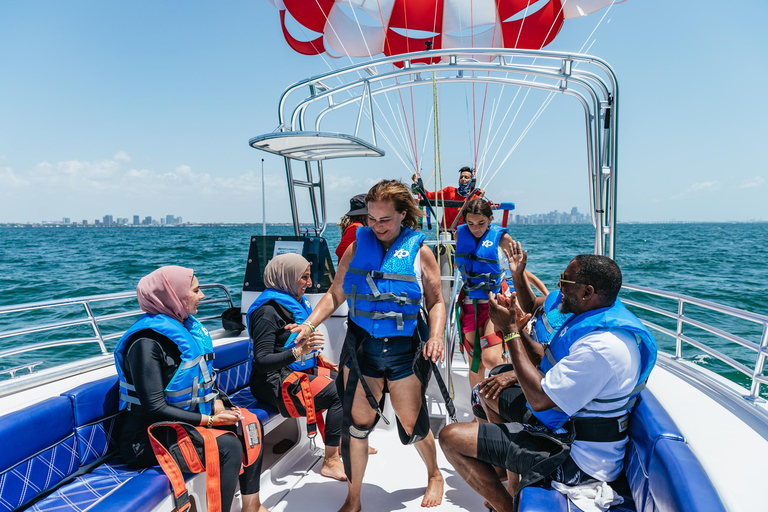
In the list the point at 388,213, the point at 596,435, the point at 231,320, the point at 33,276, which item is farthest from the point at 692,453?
the point at 33,276

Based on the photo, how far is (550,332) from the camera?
220 cm

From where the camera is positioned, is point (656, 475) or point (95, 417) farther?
point (95, 417)

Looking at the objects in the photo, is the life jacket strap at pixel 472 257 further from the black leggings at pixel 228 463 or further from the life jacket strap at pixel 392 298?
the black leggings at pixel 228 463

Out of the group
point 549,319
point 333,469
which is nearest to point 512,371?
point 549,319

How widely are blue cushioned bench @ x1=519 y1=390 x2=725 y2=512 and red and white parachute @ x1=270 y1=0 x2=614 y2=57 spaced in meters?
5.11

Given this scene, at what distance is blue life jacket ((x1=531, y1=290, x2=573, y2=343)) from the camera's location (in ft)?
7.22

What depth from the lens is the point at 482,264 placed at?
3346 millimetres

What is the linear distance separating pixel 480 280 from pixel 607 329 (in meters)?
1.76

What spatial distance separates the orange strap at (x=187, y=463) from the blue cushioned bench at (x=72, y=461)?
45 millimetres

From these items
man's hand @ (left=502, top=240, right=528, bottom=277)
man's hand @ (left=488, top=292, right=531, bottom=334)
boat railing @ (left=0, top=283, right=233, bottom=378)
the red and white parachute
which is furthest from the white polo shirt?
the red and white parachute

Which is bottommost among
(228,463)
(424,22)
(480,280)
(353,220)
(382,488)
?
(382,488)

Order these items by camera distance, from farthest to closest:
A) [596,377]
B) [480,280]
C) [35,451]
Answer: [480,280] < [35,451] < [596,377]

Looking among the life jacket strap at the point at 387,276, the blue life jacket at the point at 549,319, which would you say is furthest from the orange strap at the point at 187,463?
the blue life jacket at the point at 549,319

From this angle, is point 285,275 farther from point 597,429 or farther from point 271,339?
point 597,429
